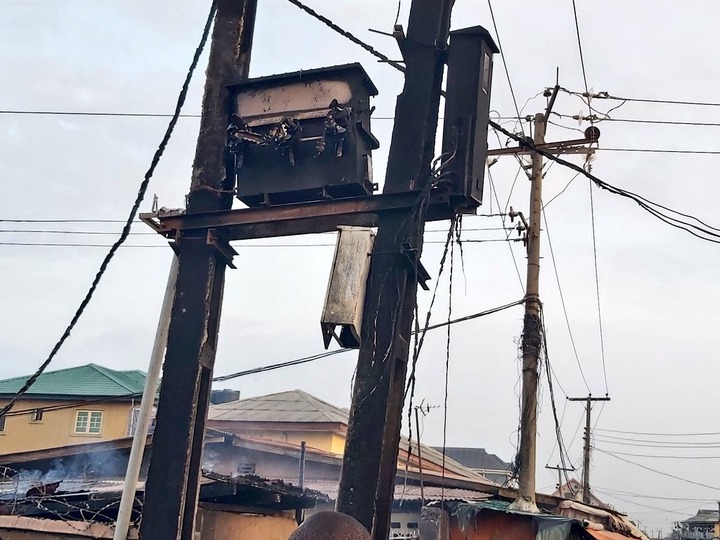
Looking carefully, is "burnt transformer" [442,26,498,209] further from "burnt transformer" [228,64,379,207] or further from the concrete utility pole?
the concrete utility pole

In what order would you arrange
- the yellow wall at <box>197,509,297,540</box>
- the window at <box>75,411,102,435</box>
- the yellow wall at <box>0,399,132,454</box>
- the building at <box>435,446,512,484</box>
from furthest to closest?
the building at <box>435,446,512,484</box> < the window at <box>75,411,102,435</box> < the yellow wall at <box>0,399,132,454</box> < the yellow wall at <box>197,509,297,540</box>

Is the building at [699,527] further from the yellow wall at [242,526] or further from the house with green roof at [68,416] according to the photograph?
the yellow wall at [242,526]

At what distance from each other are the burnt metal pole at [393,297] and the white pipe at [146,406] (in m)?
1.88

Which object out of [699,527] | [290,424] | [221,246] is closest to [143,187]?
[221,246]

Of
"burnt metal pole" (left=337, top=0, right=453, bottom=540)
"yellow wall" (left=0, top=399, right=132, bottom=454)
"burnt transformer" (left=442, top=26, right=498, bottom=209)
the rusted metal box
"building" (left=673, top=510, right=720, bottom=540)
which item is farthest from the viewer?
"building" (left=673, top=510, right=720, bottom=540)

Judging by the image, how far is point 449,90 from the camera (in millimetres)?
5996

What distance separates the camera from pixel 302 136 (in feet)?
21.1

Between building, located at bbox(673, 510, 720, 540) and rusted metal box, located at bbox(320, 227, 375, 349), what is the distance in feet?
173

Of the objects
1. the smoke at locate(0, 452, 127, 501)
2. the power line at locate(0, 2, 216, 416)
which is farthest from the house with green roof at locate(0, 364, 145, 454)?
the power line at locate(0, 2, 216, 416)

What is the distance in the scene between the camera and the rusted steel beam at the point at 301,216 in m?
5.78

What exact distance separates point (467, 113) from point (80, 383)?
105 ft

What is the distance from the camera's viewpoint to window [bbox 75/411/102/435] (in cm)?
3269

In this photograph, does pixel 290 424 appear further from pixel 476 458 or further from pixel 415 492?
pixel 476 458

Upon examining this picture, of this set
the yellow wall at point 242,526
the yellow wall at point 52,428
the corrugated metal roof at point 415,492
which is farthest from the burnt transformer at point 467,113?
the yellow wall at point 52,428
